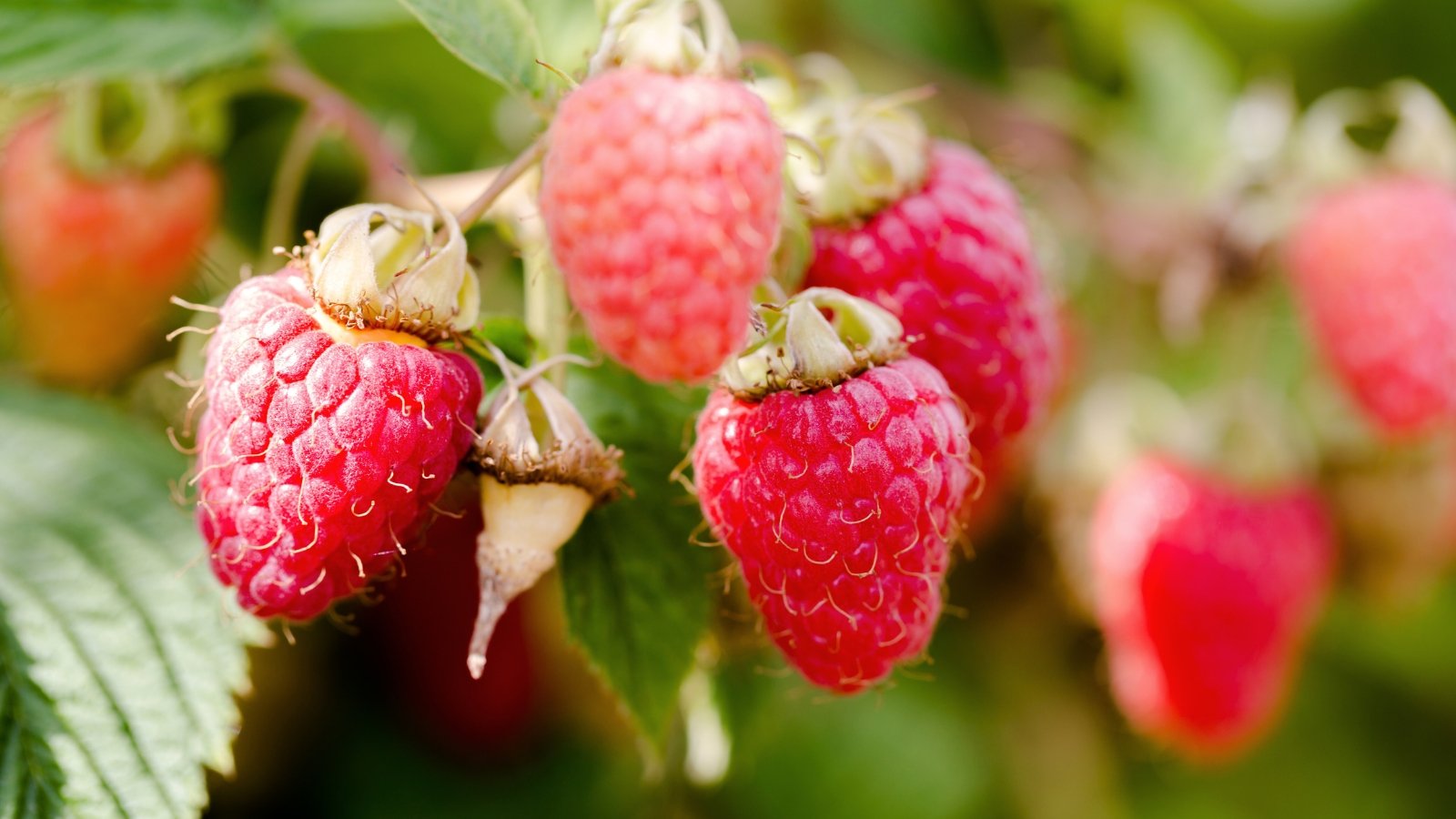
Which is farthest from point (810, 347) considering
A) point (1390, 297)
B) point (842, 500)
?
point (1390, 297)

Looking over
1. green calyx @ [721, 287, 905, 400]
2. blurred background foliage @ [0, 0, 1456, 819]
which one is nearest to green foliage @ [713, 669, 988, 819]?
blurred background foliage @ [0, 0, 1456, 819]

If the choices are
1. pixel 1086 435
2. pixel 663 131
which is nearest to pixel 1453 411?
pixel 1086 435

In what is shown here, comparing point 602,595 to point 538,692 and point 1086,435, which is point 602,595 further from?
point 1086,435

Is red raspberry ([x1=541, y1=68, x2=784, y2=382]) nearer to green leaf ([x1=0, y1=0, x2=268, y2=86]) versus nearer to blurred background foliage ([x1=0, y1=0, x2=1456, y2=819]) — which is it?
blurred background foliage ([x1=0, y1=0, x2=1456, y2=819])

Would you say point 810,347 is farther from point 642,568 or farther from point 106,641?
point 106,641

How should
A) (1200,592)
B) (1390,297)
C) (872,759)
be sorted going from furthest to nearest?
(872,759)
(1200,592)
(1390,297)

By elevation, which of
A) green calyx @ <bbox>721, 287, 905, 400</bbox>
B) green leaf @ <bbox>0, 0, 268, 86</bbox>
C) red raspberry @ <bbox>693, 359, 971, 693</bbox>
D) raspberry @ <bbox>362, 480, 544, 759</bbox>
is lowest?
raspberry @ <bbox>362, 480, 544, 759</bbox>
